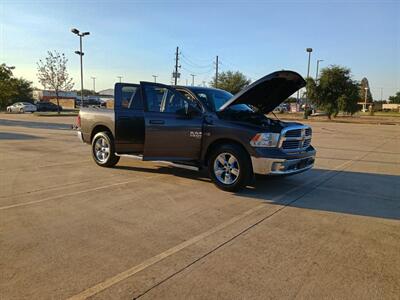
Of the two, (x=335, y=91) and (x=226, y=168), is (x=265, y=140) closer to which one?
(x=226, y=168)

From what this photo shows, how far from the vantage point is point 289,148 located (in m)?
6.68

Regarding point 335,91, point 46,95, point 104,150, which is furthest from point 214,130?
point 46,95

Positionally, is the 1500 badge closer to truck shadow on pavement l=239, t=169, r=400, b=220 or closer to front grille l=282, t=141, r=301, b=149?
truck shadow on pavement l=239, t=169, r=400, b=220

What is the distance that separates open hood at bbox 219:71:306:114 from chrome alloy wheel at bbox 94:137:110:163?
3186mm

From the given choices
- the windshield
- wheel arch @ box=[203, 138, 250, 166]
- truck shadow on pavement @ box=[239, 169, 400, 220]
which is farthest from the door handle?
truck shadow on pavement @ box=[239, 169, 400, 220]

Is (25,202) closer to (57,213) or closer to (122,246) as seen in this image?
(57,213)

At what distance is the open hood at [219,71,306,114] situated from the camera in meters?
6.86

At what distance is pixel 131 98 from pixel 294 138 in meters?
3.57

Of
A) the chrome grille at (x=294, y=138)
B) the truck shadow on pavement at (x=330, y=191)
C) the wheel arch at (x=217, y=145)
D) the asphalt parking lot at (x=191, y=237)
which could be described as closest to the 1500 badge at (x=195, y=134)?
the wheel arch at (x=217, y=145)

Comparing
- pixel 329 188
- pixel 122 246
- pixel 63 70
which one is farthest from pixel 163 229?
pixel 63 70

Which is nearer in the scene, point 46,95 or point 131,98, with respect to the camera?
point 131,98

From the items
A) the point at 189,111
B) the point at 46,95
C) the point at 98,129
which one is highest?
the point at 46,95

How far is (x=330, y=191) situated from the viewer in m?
7.09

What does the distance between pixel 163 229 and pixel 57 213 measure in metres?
1.66
